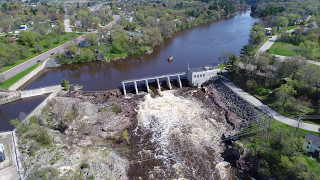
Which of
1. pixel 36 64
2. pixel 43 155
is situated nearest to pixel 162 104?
pixel 43 155

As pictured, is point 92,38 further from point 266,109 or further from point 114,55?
point 266,109

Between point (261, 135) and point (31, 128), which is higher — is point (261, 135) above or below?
below

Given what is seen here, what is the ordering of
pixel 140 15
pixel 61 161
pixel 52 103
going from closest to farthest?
1. pixel 61 161
2. pixel 52 103
3. pixel 140 15

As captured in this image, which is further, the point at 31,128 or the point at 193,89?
the point at 193,89

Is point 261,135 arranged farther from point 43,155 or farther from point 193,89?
point 43,155

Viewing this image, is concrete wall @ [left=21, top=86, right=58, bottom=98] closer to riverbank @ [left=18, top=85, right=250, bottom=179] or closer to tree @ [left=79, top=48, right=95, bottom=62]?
riverbank @ [left=18, top=85, right=250, bottom=179]

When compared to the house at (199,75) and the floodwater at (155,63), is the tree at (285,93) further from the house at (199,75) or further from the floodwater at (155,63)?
the floodwater at (155,63)
